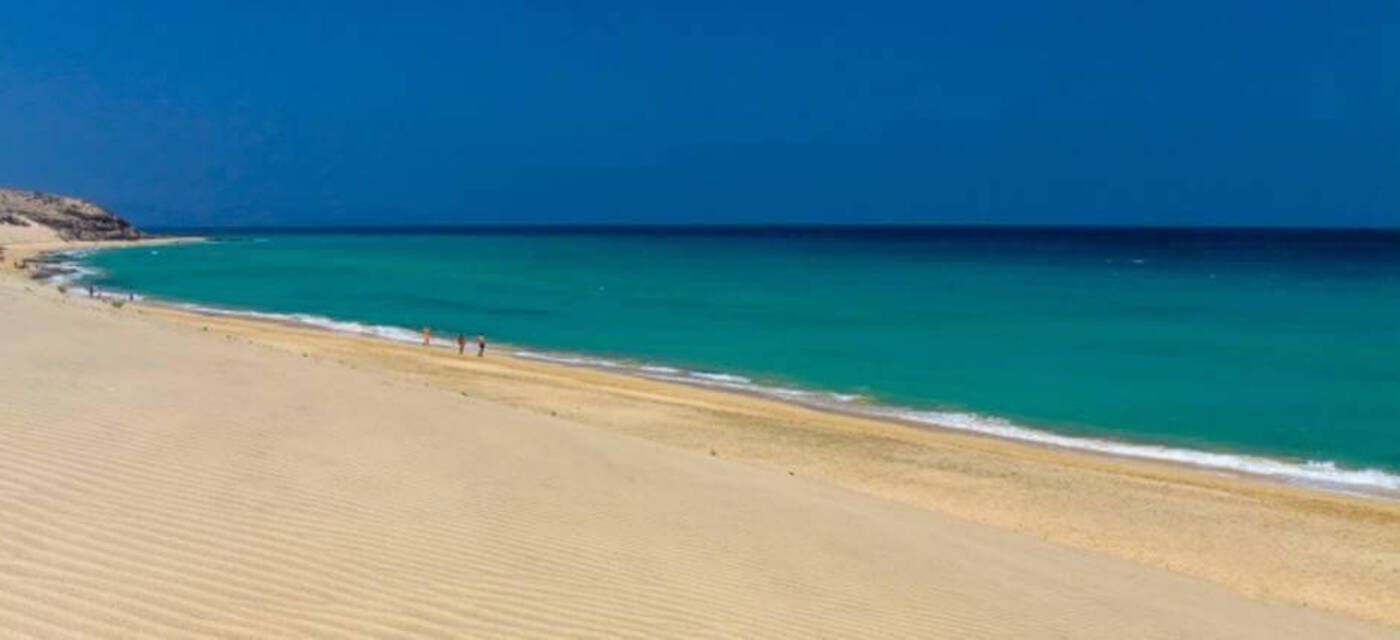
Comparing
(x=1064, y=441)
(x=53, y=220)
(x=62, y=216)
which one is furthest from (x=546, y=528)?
(x=62, y=216)

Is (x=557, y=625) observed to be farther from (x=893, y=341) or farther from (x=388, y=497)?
(x=893, y=341)

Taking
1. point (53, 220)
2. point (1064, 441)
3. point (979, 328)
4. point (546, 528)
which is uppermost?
point (53, 220)

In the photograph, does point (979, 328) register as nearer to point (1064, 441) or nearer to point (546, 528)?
point (1064, 441)

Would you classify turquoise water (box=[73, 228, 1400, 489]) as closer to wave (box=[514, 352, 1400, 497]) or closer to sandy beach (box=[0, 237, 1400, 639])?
wave (box=[514, 352, 1400, 497])

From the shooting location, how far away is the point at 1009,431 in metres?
23.5

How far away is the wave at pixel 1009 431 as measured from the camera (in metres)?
19.3

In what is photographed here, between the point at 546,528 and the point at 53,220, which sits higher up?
the point at 53,220

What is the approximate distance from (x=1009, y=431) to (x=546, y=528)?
17063 millimetres

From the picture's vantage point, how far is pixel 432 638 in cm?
573

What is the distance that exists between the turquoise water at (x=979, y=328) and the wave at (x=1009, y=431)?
0.23 m

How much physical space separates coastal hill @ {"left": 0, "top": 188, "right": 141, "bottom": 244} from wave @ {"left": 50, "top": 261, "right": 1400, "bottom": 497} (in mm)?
90854

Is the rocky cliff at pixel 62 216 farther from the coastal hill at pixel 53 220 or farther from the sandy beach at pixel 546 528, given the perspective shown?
the sandy beach at pixel 546 528

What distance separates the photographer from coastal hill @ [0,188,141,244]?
106 metres

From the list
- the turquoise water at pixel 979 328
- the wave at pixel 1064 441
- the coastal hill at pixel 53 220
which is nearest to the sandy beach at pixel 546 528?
the wave at pixel 1064 441
